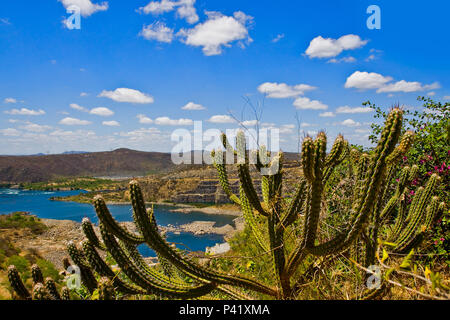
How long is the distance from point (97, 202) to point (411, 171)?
433cm

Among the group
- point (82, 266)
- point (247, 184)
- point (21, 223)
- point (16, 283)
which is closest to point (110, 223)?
point (82, 266)

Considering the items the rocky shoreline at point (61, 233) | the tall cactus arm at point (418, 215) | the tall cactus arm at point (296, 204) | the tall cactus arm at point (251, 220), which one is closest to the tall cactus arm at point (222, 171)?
the tall cactus arm at point (251, 220)

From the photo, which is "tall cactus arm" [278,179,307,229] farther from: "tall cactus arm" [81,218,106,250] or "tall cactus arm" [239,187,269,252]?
"tall cactus arm" [81,218,106,250]

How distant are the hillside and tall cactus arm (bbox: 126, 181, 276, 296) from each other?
13901cm

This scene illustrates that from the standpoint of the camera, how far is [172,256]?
2557mm

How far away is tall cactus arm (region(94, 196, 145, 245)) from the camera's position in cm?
234

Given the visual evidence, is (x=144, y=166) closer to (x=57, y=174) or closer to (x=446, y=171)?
(x=57, y=174)

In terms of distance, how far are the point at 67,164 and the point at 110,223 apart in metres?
184

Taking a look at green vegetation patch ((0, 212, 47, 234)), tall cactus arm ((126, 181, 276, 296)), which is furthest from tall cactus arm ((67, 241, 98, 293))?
green vegetation patch ((0, 212, 47, 234))

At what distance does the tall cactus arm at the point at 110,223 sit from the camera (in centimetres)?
234

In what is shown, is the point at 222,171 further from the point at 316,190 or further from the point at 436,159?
the point at 436,159

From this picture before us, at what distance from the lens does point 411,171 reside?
13.6ft

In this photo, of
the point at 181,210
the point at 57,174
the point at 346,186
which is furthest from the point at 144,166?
the point at 346,186
